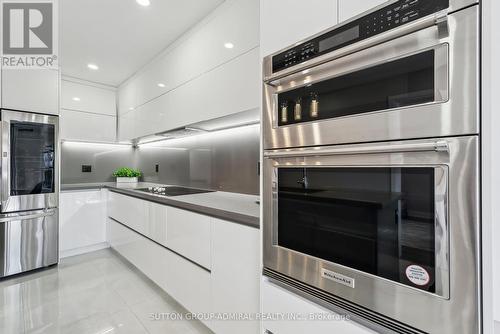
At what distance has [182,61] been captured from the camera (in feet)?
7.47

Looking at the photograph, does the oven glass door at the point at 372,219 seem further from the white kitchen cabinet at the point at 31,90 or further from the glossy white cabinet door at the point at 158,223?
the white kitchen cabinet at the point at 31,90

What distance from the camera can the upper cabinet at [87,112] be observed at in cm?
323

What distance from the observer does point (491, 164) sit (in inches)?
21.4

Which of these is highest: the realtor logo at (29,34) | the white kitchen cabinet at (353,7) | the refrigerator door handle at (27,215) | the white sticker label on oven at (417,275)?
the realtor logo at (29,34)

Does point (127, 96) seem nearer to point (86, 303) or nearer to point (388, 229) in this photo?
point (86, 303)

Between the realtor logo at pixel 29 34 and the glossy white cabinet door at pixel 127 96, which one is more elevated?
the realtor logo at pixel 29 34

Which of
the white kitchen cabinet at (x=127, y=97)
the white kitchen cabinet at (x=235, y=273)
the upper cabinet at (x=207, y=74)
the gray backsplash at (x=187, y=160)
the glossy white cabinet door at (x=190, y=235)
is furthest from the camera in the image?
the white kitchen cabinet at (x=127, y=97)

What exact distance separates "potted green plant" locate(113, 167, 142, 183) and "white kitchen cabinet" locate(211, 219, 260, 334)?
9.21ft

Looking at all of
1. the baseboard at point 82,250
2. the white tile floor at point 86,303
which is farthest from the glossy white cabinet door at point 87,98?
the white tile floor at point 86,303

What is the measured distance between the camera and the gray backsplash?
2.14 meters

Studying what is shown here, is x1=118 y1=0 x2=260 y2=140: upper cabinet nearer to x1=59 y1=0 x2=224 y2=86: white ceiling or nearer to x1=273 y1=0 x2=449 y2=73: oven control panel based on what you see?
x1=59 y1=0 x2=224 y2=86: white ceiling

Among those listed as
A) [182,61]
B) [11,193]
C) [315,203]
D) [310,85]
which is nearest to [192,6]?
[182,61]

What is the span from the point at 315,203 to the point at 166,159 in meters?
2.75

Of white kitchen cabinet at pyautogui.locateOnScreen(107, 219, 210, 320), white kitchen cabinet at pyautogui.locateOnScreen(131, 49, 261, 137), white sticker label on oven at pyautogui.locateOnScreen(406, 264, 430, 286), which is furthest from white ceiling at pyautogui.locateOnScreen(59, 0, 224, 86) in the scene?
white sticker label on oven at pyautogui.locateOnScreen(406, 264, 430, 286)
